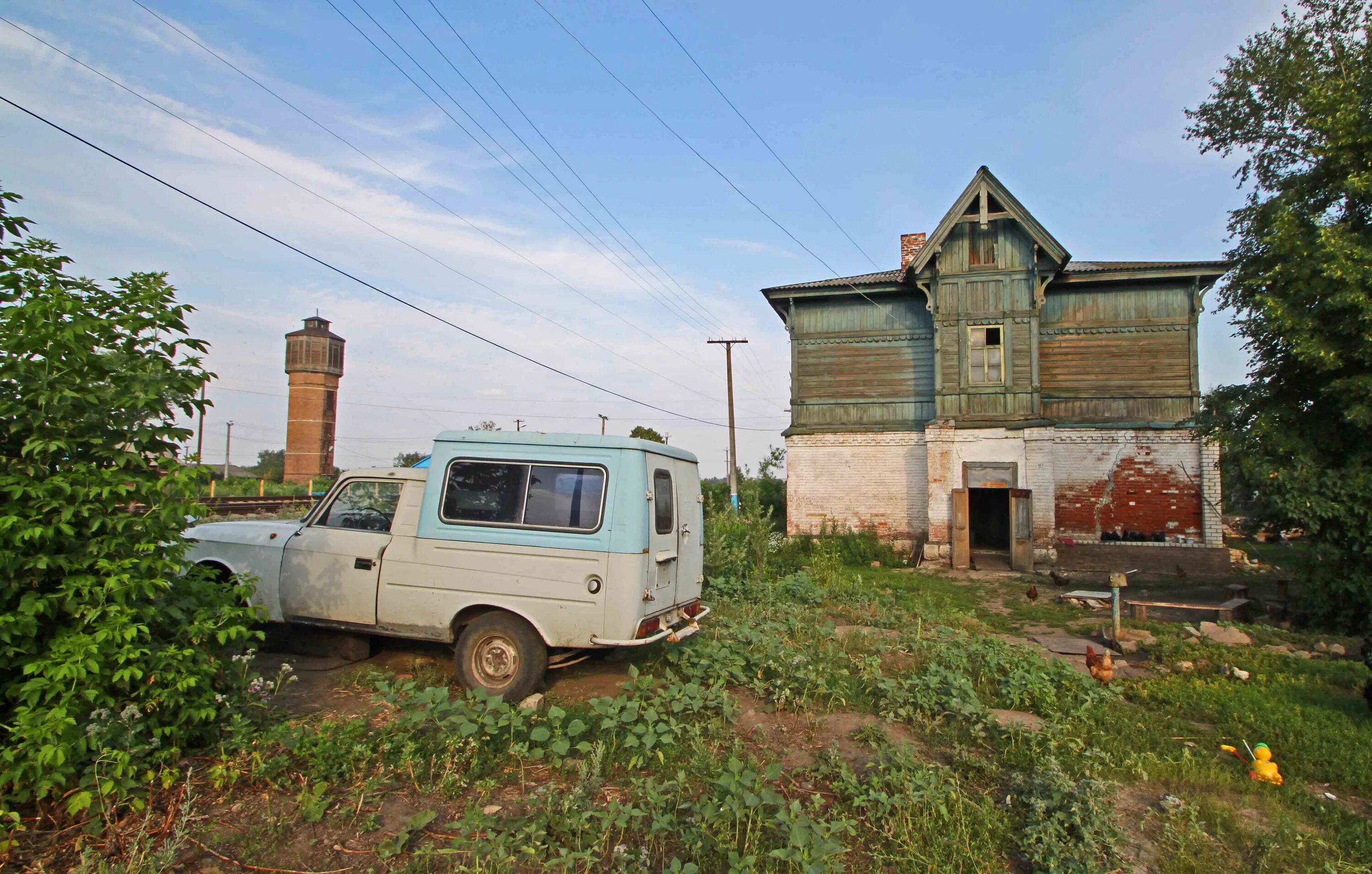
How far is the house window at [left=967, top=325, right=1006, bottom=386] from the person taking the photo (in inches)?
712

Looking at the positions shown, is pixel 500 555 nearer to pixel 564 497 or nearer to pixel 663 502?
pixel 564 497

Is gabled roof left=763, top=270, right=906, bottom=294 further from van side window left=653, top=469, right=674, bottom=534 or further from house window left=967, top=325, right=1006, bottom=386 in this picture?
van side window left=653, top=469, right=674, bottom=534

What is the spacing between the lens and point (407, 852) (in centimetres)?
369

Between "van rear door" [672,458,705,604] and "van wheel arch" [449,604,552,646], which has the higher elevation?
"van rear door" [672,458,705,604]

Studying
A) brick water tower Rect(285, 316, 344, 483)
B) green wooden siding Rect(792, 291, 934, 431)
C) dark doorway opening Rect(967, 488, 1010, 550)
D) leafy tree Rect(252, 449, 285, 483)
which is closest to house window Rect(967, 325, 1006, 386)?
green wooden siding Rect(792, 291, 934, 431)

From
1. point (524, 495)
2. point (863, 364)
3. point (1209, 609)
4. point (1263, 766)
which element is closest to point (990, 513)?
point (863, 364)

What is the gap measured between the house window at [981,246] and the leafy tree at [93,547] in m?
17.6

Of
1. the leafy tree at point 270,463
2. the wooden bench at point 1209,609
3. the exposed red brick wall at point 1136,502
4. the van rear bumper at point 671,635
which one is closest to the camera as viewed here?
the van rear bumper at point 671,635

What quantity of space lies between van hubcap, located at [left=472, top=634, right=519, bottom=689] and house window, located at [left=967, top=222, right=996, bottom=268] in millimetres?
16074

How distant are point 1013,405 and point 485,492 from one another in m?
14.9

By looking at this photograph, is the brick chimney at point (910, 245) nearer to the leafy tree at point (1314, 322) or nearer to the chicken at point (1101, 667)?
the leafy tree at point (1314, 322)

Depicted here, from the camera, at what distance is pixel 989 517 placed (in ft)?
69.3

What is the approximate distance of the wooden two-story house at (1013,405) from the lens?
677 inches

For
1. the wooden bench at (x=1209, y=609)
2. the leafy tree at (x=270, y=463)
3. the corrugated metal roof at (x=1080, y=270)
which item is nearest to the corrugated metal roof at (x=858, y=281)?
the corrugated metal roof at (x=1080, y=270)
